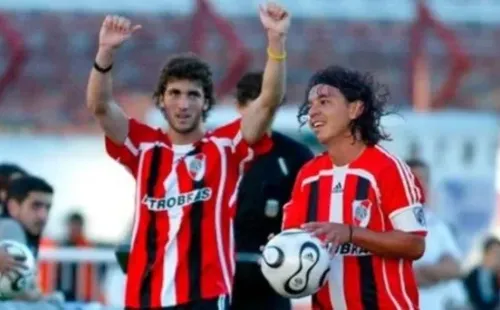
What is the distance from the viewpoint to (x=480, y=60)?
859 inches

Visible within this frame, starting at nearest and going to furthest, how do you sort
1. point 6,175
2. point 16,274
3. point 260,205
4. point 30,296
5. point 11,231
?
1. point 16,274
2. point 260,205
3. point 30,296
4. point 11,231
5. point 6,175

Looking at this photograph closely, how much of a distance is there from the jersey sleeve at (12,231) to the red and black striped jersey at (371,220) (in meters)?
3.12

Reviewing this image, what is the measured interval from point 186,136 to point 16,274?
1.10 meters

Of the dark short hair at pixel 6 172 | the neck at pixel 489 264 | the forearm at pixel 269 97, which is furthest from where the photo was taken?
the neck at pixel 489 264

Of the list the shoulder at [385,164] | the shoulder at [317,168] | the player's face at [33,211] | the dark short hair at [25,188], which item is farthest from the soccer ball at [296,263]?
the dark short hair at [25,188]

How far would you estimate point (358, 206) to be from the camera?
25.7 ft

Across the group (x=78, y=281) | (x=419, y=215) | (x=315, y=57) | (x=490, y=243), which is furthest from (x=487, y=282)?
(x=315, y=57)

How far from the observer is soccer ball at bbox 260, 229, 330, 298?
7.61 metres

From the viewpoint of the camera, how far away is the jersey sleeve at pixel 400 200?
7746mm

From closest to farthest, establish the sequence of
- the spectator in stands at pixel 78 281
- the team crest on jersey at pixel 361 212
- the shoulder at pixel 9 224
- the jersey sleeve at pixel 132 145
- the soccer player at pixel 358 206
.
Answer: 1. the soccer player at pixel 358 206
2. the team crest on jersey at pixel 361 212
3. the jersey sleeve at pixel 132 145
4. the shoulder at pixel 9 224
5. the spectator in stands at pixel 78 281

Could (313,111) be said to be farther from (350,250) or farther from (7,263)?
(7,263)

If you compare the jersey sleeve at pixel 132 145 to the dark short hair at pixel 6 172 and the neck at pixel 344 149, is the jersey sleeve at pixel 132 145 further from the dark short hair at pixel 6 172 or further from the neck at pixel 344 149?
the dark short hair at pixel 6 172

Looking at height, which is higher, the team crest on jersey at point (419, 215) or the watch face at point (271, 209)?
the watch face at point (271, 209)

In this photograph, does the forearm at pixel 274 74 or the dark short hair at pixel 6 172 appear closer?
the forearm at pixel 274 74
